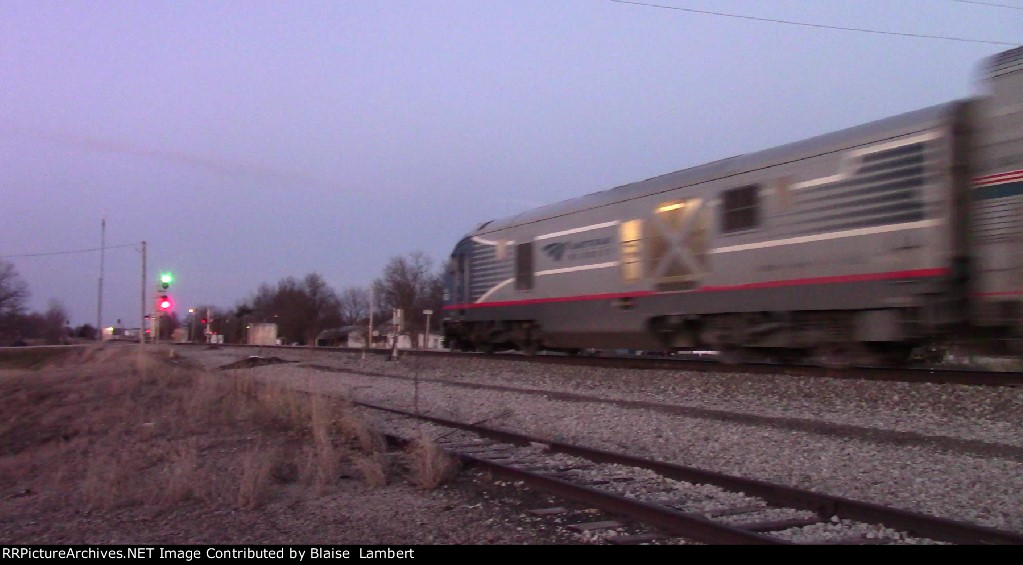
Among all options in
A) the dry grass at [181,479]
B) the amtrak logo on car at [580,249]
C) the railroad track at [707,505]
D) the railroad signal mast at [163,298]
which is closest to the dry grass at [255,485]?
the dry grass at [181,479]

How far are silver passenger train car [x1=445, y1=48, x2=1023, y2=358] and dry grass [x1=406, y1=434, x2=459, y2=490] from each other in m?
7.80

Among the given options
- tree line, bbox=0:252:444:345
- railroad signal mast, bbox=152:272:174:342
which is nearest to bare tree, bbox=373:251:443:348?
tree line, bbox=0:252:444:345

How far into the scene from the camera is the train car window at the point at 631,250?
17.7 m

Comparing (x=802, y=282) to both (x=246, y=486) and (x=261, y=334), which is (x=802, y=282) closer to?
(x=246, y=486)

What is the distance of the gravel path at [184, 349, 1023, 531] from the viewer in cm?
772

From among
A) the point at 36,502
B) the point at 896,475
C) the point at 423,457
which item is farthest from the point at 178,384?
the point at 896,475

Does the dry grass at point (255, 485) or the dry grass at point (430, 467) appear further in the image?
the dry grass at point (430, 467)

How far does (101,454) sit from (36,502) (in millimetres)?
2919

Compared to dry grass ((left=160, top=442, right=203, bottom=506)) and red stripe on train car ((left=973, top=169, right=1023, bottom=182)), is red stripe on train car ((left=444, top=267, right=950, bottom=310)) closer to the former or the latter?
red stripe on train car ((left=973, top=169, right=1023, bottom=182))

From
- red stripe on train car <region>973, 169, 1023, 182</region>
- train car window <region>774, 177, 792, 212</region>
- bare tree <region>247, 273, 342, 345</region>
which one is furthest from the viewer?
bare tree <region>247, 273, 342, 345</region>

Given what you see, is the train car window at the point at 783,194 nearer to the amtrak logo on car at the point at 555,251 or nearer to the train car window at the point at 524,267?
the amtrak logo on car at the point at 555,251

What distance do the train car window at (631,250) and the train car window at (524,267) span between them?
4.05m
